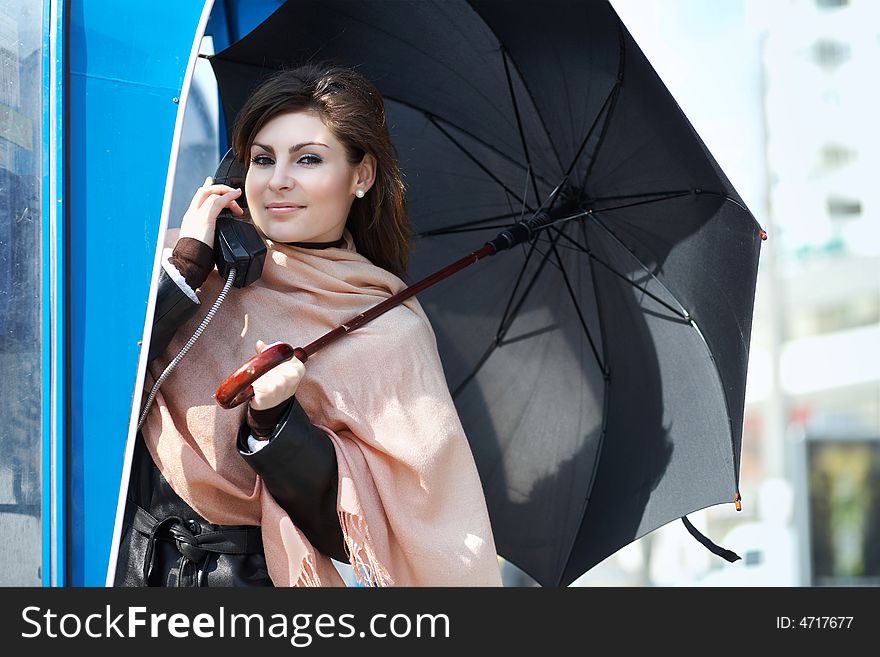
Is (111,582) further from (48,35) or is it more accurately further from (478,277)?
(478,277)

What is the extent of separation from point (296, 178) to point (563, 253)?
90cm

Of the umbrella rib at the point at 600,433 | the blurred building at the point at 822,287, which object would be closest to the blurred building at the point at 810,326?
the blurred building at the point at 822,287

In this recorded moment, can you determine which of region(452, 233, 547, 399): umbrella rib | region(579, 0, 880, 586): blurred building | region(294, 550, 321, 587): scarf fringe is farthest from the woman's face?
region(579, 0, 880, 586): blurred building

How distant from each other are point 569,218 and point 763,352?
579cm

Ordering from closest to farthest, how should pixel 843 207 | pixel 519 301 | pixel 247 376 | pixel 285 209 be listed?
1. pixel 247 376
2. pixel 285 209
3. pixel 519 301
4. pixel 843 207

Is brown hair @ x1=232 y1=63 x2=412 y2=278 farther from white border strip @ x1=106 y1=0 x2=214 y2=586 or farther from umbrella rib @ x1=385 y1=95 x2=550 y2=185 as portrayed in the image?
umbrella rib @ x1=385 y1=95 x2=550 y2=185

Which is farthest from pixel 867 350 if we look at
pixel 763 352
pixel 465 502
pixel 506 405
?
pixel 465 502

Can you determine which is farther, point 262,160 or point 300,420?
point 262,160

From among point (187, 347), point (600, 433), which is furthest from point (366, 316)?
point (600, 433)

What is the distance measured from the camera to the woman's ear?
2.24 m

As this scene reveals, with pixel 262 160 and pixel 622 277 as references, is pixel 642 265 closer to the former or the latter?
pixel 622 277

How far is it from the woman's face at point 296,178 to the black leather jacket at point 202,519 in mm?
240

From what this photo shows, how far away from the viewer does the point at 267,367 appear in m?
1.81

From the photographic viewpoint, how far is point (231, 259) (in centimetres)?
198
